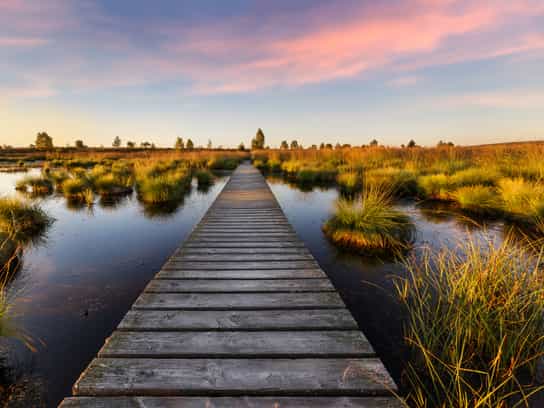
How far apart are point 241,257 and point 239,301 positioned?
3.50 feet

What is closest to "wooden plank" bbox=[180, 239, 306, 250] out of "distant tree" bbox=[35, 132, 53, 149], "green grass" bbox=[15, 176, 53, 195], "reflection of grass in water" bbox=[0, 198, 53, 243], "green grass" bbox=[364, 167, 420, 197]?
"reflection of grass in water" bbox=[0, 198, 53, 243]

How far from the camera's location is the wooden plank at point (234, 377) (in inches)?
54.3

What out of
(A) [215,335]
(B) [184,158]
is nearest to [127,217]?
(A) [215,335]

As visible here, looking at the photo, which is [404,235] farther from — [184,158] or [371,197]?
[184,158]

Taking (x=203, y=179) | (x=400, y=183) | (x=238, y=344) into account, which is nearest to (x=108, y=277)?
(x=238, y=344)

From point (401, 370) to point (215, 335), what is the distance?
1626 millimetres

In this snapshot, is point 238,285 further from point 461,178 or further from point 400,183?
point 461,178

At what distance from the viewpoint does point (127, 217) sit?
6.98 metres

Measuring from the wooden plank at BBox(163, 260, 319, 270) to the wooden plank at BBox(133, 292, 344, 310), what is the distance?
0.61 meters

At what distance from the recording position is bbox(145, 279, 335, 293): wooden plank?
2.46m

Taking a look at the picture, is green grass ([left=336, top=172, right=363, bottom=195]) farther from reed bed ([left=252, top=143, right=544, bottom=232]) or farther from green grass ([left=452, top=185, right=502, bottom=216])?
green grass ([left=452, top=185, right=502, bottom=216])

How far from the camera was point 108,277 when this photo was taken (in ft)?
12.4

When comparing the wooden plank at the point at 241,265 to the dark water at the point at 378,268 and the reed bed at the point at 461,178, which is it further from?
the reed bed at the point at 461,178

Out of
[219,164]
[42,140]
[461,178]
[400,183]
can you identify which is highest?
[42,140]
